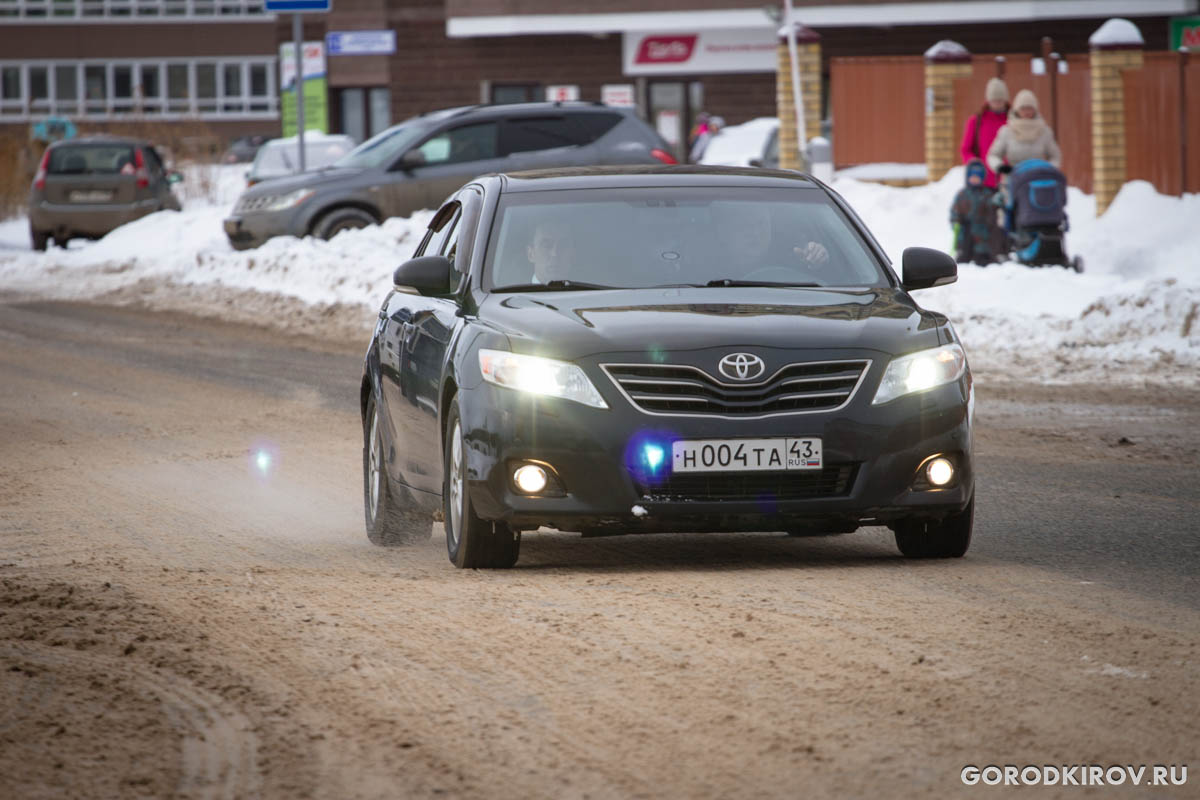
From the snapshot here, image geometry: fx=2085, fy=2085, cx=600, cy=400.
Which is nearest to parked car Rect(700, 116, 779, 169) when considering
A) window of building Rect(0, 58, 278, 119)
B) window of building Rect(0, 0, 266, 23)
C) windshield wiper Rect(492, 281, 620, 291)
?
windshield wiper Rect(492, 281, 620, 291)

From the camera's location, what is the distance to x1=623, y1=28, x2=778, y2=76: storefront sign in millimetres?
50656

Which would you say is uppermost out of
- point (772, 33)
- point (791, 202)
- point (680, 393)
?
point (772, 33)

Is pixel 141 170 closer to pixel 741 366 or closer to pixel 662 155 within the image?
pixel 662 155

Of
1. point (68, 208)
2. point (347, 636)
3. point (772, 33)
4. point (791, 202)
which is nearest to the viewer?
point (347, 636)

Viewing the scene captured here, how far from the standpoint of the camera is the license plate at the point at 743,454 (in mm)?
6918

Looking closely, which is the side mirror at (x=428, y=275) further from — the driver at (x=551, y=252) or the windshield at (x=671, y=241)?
the driver at (x=551, y=252)

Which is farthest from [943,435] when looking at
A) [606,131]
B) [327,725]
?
[606,131]

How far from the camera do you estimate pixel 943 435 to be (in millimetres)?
7164

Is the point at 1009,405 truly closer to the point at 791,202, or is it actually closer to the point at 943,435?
the point at 791,202

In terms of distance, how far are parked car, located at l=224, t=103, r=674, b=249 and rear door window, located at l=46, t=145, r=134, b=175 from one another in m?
9.33

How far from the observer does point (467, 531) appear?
7270 millimetres

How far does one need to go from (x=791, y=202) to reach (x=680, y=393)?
1.64 meters

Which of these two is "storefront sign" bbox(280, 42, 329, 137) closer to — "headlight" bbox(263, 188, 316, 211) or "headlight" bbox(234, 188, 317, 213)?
"headlight" bbox(234, 188, 317, 213)

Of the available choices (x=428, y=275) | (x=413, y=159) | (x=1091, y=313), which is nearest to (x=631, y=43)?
(x=413, y=159)
